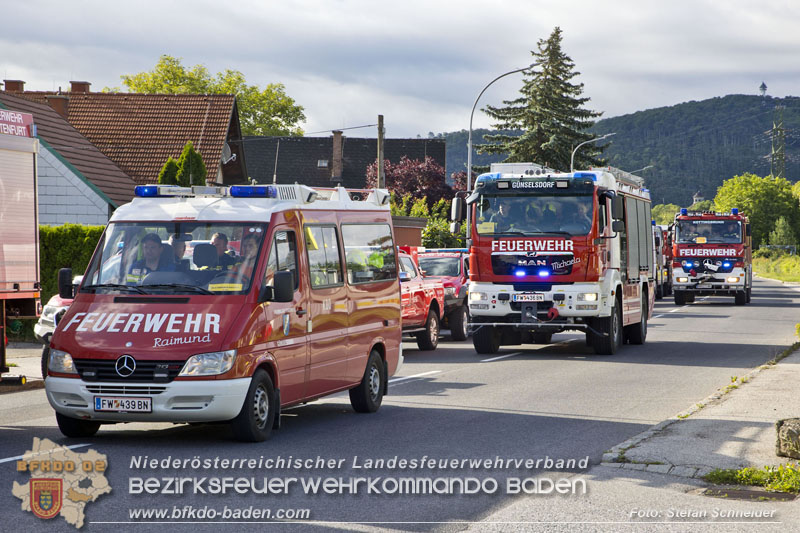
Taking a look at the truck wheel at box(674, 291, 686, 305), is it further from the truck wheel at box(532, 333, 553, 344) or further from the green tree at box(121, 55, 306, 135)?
the green tree at box(121, 55, 306, 135)

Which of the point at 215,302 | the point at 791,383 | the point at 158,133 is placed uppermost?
the point at 158,133

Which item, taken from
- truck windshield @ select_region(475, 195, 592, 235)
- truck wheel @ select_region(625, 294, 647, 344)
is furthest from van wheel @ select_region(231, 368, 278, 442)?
truck wheel @ select_region(625, 294, 647, 344)

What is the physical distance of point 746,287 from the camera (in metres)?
42.0

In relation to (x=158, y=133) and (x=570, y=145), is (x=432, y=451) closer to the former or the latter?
(x=158, y=133)

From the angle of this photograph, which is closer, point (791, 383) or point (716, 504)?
point (716, 504)

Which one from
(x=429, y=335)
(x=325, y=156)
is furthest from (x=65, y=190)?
(x=325, y=156)

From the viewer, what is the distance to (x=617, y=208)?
21078 mm

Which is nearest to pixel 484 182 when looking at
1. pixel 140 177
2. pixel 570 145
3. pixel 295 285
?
pixel 295 285

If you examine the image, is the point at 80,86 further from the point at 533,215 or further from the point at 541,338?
the point at 533,215

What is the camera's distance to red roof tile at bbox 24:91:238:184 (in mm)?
40906

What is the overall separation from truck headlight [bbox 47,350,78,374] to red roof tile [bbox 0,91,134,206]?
2473 cm

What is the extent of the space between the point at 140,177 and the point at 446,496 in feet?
110

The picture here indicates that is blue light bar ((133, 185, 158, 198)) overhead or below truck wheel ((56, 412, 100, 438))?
overhead

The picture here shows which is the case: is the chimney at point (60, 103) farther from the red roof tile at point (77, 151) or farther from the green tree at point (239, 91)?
the green tree at point (239, 91)
